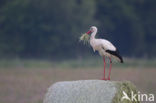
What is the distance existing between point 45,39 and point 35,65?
16.8m

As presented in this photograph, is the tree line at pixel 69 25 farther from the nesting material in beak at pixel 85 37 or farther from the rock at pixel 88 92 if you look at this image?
the rock at pixel 88 92

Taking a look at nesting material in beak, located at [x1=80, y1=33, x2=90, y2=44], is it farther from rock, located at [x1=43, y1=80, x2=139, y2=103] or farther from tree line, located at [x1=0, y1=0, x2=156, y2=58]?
tree line, located at [x1=0, y1=0, x2=156, y2=58]

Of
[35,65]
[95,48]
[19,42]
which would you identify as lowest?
[95,48]

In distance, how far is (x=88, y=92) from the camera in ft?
33.9

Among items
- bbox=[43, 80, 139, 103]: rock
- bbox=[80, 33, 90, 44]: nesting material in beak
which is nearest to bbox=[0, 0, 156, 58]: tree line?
bbox=[80, 33, 90, 44]: nesting material in beak

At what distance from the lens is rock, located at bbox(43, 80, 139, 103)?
10.2 m

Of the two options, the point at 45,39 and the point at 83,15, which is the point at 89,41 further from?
the point at 83,15

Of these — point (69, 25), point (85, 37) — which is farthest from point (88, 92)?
point (69, 25)

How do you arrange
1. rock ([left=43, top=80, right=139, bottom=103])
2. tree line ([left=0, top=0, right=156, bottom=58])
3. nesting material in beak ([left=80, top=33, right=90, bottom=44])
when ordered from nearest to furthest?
rock ([left=43, top=80, right=139, bottom=103])
nesting material in beak ([left=80, top=33, right=90, bottom=44])
tree line ([left=0, top=0, right=156, bottom=58])

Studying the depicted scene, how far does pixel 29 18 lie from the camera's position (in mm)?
54406

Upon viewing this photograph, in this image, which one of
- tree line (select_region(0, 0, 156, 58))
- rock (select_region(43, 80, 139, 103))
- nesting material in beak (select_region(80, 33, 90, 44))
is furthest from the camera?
tree line (select_region(0, 0, 156, 58))

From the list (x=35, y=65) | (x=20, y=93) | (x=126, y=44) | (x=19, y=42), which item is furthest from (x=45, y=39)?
(x=20, y=93)

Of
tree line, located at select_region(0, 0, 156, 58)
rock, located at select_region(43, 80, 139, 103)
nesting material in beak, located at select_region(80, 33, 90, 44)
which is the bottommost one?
rock, located at select_region(43, 80, 139, 103)

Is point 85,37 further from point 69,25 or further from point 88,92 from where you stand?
point 69,25
